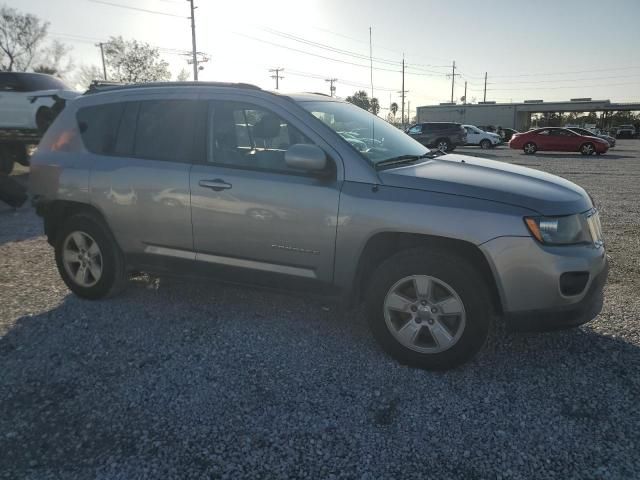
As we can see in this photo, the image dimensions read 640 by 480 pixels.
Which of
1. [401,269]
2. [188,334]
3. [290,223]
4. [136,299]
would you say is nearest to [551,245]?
[401,269]

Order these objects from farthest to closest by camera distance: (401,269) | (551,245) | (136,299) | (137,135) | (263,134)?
(136,299)
(137,135)
(263,134)
(401,269)
(551,245)

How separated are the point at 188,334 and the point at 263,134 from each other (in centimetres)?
169

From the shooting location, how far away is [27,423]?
2752 mm

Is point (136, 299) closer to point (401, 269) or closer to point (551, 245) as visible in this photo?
point (401, 269)

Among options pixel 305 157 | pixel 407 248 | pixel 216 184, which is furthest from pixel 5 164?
pixel 407 248

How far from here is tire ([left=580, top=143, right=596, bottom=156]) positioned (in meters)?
24.4

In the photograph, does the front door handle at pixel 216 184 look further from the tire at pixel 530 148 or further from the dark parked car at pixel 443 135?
the tire at pixel 530 148

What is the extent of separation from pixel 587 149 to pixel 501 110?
1488 inches

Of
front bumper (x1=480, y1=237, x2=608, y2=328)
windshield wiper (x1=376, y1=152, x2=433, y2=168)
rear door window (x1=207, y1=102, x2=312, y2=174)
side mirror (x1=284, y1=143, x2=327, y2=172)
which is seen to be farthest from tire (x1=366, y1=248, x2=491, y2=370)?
rear door window (x1=207, y1=102, x2=312, y2=174)

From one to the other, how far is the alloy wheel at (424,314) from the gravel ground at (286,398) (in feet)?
0.77

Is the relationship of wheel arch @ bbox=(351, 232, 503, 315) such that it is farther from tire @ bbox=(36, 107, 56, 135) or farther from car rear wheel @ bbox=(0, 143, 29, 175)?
car rear wheel @ bbox=(0, 143, 29, 175)

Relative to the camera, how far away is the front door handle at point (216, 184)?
11.9 ft

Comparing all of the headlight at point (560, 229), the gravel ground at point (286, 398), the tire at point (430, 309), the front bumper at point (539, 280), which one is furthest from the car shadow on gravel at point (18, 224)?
the headlight at point (560, 229)

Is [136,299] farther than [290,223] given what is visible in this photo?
Yes
